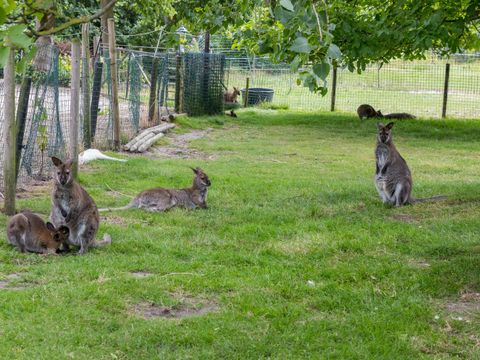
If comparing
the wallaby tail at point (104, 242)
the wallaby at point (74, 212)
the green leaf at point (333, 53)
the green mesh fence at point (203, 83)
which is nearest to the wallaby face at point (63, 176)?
the wallaby at point (74, 212)

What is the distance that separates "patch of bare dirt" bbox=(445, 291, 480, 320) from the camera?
21.0 ft

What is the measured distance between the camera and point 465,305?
21.8 ft

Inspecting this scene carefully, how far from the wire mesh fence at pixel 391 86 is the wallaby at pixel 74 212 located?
2048 centimetres

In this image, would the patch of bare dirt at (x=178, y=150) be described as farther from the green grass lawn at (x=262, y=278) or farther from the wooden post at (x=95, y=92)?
the green grass lawn at (x=262, y=278)

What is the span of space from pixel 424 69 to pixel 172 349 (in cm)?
2615

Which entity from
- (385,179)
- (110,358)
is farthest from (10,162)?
(385,179)

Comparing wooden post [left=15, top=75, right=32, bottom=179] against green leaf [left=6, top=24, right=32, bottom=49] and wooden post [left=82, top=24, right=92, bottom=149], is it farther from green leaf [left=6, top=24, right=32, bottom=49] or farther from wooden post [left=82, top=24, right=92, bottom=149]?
green leaf [left=6, top=24, right=32, bottom=49]

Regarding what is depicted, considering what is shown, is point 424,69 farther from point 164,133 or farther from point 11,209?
point 11,209

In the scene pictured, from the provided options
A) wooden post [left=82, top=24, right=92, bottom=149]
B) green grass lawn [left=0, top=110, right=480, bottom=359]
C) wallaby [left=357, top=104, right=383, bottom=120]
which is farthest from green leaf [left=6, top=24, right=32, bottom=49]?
wallaby [left=357, top=104, right=383, bottom=120]

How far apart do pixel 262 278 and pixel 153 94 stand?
45.6 feet

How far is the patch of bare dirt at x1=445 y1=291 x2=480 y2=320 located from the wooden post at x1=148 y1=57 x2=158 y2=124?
47.4 feet

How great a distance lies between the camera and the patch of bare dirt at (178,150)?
16828mm

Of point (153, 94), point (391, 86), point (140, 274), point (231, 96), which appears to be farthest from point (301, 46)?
point (391, 86)

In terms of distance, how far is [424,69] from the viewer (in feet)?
97.8
